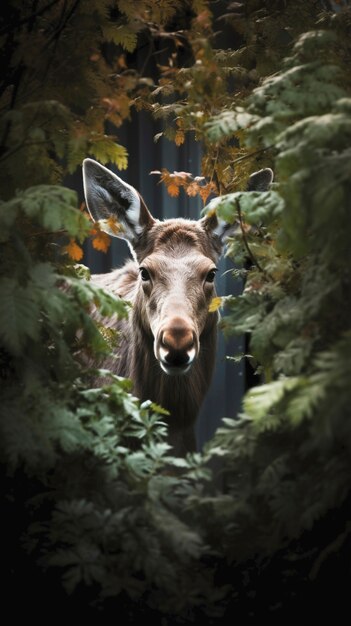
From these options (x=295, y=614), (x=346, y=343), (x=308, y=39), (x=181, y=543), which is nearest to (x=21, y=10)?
(x=308, y=39)

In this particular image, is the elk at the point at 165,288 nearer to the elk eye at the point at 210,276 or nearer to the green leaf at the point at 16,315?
the elk eye at the point at 210,276

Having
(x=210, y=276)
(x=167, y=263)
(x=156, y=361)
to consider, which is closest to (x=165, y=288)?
(x=167, y=263)

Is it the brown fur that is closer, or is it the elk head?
the elk head

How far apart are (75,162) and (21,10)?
2.59 feet

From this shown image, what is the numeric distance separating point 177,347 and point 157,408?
0.49 m

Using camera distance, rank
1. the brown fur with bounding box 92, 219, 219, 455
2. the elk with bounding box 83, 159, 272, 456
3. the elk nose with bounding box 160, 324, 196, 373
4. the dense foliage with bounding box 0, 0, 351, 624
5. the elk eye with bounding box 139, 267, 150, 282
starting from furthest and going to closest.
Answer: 1. the brown fur with bounding box 92, 219, 219, 455
2. the elk eye with bounding box 139, 267, 150, 282
3. the elk with bounding box 83, 159, 272, 456
4. the elk nose with bounding box 160, 324, 196, 373
5. the dense foliage with bounding box 0, 0, 351, 624

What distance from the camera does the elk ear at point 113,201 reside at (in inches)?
162

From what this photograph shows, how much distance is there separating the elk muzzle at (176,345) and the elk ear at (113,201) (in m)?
0.73

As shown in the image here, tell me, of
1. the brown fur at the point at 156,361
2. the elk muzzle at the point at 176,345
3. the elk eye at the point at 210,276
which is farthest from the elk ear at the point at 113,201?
the elk muzzle at the point at 176,345

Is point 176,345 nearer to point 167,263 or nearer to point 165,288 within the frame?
point 165,288

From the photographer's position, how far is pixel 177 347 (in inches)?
139

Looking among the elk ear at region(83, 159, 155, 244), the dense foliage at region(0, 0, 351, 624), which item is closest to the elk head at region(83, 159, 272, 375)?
the elk ear at region(83, 159, 155, 244)

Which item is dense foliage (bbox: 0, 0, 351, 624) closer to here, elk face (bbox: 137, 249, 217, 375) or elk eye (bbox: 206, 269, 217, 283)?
elk face (bbox: 137, 249, 217, 375)

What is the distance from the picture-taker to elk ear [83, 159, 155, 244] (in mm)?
4125
